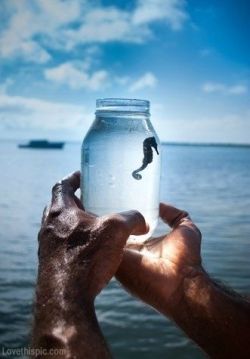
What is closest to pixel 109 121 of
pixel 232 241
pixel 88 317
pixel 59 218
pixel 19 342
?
pixel 59 218

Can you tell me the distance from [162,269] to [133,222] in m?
0.60

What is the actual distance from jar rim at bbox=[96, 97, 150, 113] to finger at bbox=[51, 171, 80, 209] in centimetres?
46

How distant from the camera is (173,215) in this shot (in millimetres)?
3283

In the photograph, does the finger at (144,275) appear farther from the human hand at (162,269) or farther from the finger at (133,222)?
the finger at (133,222)

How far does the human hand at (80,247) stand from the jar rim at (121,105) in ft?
2.42

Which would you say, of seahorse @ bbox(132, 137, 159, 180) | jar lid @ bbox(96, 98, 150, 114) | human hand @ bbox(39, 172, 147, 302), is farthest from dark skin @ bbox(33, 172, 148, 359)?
jar lid @ bbox(96, 98, 150, 114)

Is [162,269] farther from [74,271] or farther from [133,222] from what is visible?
[74,271]

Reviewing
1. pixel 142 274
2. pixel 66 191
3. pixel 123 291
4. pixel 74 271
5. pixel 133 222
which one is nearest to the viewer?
pixel 74 271

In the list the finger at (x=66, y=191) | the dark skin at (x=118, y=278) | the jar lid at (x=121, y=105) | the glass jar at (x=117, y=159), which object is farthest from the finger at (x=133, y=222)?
the jar lid at (x=121, y=105)

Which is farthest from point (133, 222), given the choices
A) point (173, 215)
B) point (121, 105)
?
point (173, 215)

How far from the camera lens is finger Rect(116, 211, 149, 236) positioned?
2.29 m

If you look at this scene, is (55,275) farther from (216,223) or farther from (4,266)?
(216,223)

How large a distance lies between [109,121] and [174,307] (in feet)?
3.90

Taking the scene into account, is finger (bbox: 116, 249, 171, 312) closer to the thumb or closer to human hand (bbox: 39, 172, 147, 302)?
the thumb
